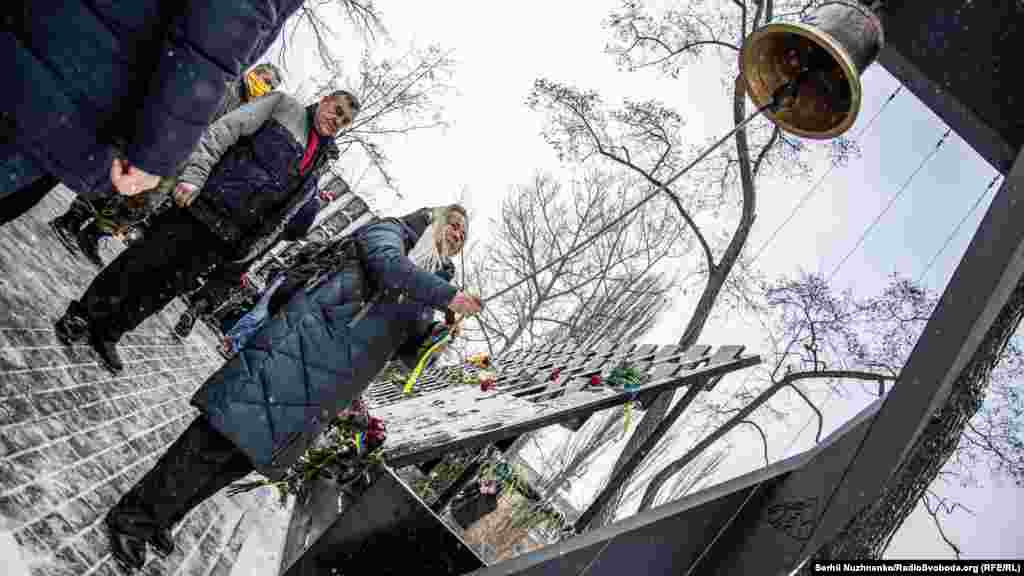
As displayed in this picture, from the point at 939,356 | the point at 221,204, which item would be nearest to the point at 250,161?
the point at 221,204

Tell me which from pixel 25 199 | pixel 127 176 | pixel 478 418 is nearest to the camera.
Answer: pixel 127 176

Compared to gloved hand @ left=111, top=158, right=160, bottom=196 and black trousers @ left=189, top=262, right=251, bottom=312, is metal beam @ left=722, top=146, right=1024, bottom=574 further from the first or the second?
black trousers @ left=189, top=262, right=251, bottom=312

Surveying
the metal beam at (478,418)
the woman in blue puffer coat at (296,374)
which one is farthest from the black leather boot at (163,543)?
the metal beam at (478,418)

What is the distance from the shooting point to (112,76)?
5.05ft

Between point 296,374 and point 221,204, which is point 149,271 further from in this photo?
point 296,374

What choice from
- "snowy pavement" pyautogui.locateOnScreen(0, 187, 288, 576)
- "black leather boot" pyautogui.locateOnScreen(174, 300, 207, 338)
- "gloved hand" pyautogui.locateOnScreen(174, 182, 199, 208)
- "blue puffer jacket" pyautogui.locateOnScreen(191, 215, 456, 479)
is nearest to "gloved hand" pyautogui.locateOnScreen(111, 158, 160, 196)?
"blue puffer jacket" pyautogui.locateOnScreen(191, 215, 456, 479)

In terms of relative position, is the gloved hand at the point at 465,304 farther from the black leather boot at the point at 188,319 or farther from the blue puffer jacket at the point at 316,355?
the black leather boot at the point at 188,319

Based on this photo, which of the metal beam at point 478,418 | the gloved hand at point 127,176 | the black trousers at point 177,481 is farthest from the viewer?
the metal beam at point 478,418

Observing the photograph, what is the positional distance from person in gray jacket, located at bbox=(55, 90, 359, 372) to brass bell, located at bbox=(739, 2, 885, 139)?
219cm

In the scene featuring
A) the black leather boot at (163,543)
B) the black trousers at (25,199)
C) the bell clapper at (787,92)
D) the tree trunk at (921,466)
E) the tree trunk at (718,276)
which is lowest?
the black leather boot at (163,543)

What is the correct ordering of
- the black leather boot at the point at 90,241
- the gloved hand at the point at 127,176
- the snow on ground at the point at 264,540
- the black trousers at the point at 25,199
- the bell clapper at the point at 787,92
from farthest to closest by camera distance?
1. the black leather boot at the point at 90,241
2. the snow on ground at the point at 264,540
3. the bell clapper at the point at 787,92
4. the black trousers at the point at 25,199
5. the gloved hand at the point at 127,176

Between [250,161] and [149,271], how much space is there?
871 millimetres

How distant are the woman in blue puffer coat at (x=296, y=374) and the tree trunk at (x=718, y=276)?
8087mm

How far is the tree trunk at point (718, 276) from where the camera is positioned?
1043 centimetres
